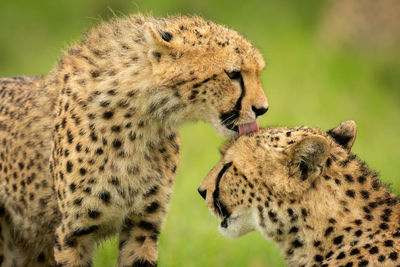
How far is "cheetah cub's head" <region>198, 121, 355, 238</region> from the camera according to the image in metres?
3.20

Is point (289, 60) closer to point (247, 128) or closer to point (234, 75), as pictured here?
point (234, 75)

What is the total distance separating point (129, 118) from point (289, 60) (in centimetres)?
684

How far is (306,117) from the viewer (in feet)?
30.0

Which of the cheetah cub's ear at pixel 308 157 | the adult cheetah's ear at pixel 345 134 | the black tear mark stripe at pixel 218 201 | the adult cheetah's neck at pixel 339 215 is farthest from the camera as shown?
the adult cheetah's ear at pixel 345 134

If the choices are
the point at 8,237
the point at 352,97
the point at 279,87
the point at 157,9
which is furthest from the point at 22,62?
the point at 8,237

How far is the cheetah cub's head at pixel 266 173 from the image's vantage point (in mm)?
3201

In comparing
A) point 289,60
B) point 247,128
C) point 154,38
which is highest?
point 289,60

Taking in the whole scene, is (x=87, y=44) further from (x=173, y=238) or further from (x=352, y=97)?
(x=352, y=97)

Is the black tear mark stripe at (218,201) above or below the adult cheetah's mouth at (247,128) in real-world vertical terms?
below

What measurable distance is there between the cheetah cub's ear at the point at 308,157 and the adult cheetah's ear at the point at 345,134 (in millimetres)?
465

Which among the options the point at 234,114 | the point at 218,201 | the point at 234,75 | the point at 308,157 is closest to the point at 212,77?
the point at 234,75

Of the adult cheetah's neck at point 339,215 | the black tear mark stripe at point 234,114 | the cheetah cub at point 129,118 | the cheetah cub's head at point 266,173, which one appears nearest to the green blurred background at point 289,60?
the cheetah cub at point 129,118

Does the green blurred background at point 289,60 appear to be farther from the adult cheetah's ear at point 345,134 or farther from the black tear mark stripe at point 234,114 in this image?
the adult cheetah's ear at point 345,134

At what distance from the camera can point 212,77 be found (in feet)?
12.2
